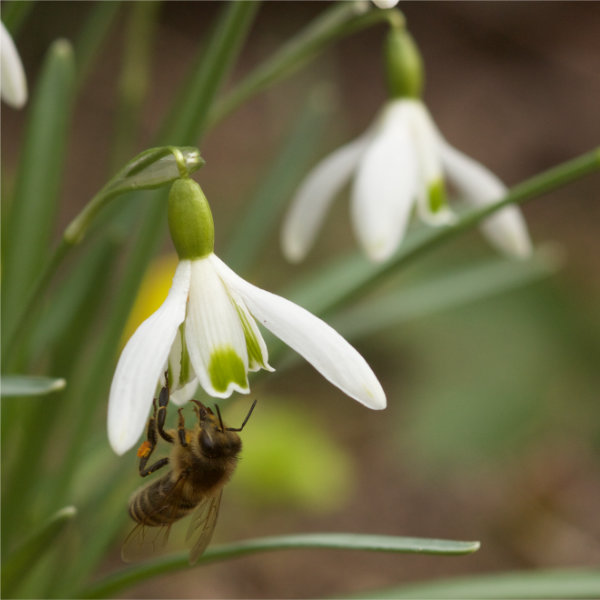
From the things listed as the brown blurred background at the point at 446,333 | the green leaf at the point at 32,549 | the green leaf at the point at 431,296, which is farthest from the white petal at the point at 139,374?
the brown blurred background at the point at 446,333

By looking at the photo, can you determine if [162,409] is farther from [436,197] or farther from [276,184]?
[276,184]

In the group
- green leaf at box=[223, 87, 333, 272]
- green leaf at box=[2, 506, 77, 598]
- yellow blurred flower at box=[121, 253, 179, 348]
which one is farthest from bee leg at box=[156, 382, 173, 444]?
yellow blurred flower at box=[121, 253, 179, 348]

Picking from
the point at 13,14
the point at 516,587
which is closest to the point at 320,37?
the point at 13,14

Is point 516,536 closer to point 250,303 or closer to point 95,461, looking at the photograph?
point 95,461

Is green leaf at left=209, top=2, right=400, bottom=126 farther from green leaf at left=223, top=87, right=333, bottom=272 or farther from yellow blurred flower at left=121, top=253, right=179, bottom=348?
yellow blurred flower at left=121, top=253, right=179, bottom=348

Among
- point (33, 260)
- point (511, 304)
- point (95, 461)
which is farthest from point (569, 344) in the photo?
point (33, 260)
